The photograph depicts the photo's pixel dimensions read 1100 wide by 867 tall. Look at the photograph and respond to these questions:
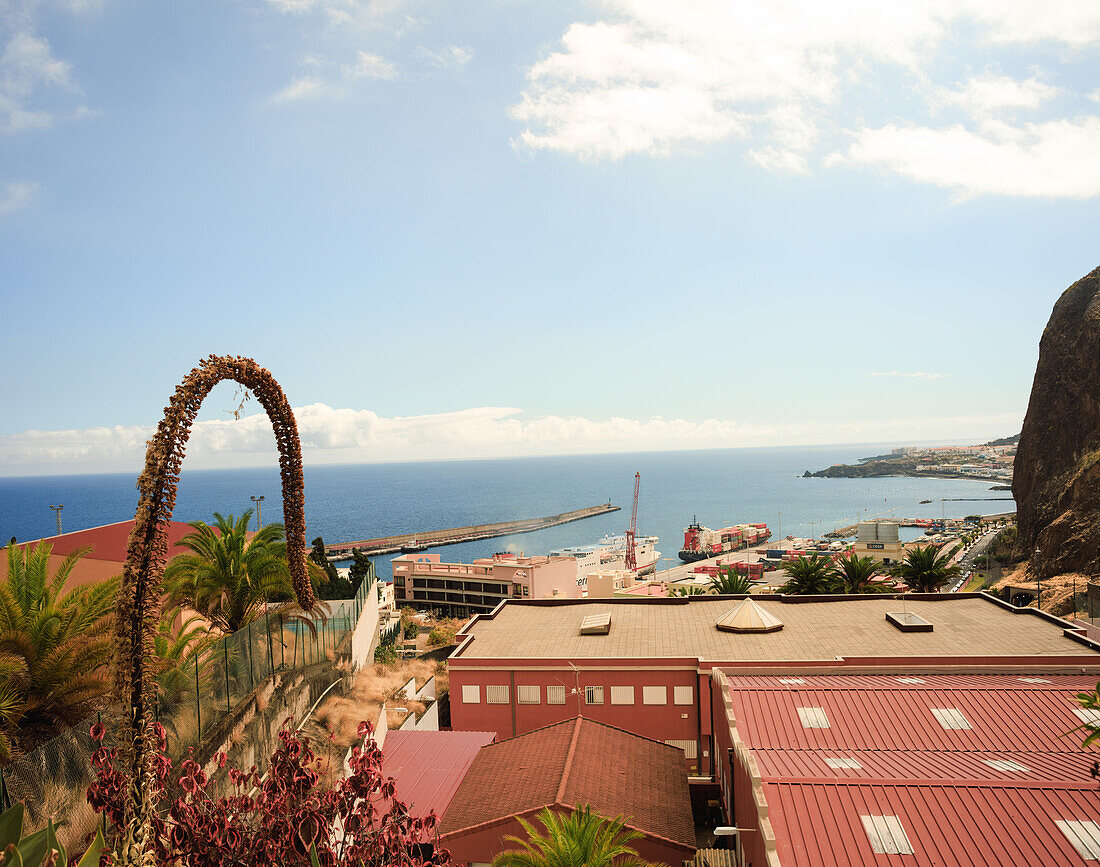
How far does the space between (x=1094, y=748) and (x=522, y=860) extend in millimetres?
12238

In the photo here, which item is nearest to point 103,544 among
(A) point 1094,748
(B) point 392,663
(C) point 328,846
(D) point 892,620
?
(B) point 392,663

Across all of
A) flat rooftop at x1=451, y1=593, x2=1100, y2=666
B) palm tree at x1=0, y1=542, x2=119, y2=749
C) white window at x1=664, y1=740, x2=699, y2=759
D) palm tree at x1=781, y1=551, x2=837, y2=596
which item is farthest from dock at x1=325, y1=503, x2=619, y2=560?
palm tree at x1=0, y1=542, x2=119, y2=749

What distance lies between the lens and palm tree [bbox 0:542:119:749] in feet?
39.3

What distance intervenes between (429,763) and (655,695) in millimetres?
8200

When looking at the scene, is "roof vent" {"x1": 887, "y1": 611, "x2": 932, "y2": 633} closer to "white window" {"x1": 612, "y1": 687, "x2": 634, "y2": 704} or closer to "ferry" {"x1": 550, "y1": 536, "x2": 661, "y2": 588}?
"white window" {"x1": 612, "y1": 687, "x2": 634, "y2": 704}

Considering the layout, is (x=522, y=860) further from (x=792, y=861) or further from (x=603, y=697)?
(x=603, y=697)

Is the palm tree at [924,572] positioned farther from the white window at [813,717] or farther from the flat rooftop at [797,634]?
the white window at [813,717]

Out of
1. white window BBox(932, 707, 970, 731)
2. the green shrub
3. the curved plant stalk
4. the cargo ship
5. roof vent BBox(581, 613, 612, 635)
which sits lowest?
the cargo ship

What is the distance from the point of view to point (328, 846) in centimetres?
604

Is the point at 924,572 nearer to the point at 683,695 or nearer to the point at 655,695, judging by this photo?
the point at 683,695

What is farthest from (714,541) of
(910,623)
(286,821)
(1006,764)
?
(286,821)

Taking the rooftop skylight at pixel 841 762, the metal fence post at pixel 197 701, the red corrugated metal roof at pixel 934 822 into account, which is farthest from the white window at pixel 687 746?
the metal fence post at pixel 197 701

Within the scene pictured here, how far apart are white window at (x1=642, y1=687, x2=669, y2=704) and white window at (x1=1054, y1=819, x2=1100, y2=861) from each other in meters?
13.8

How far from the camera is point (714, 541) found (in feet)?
526
